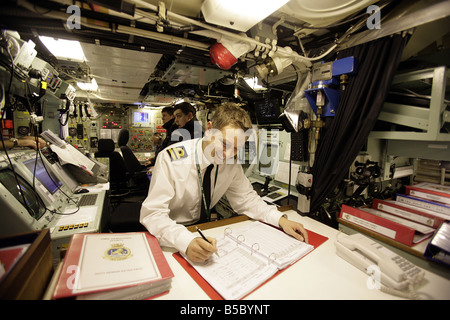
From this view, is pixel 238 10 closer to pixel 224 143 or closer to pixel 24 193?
pixel 224 143

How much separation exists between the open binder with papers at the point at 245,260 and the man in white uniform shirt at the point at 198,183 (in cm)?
11

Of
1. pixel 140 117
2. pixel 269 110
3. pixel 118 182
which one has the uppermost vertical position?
pixel 140 117

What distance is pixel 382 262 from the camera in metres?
0.86

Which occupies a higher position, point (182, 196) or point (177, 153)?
point (177, 153)

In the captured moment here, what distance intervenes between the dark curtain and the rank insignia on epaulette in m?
1.19

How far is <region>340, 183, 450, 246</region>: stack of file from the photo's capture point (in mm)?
1204

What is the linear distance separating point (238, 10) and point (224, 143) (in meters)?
0.83

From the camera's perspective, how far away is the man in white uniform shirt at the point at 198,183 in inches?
44.6

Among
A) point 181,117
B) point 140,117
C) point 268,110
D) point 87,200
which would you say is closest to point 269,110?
point 268,110

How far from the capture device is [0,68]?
1367 millimetres

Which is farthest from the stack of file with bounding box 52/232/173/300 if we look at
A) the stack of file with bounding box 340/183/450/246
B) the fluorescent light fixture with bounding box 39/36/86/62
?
the fluorescent light fixture with bounding box 39/36/86/62

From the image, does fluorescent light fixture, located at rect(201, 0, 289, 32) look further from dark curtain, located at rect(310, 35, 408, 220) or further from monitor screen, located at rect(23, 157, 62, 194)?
monitor screen, located at rect(23, 157, 62, 194)

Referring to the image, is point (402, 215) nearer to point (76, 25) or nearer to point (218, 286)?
point (218, 286)
